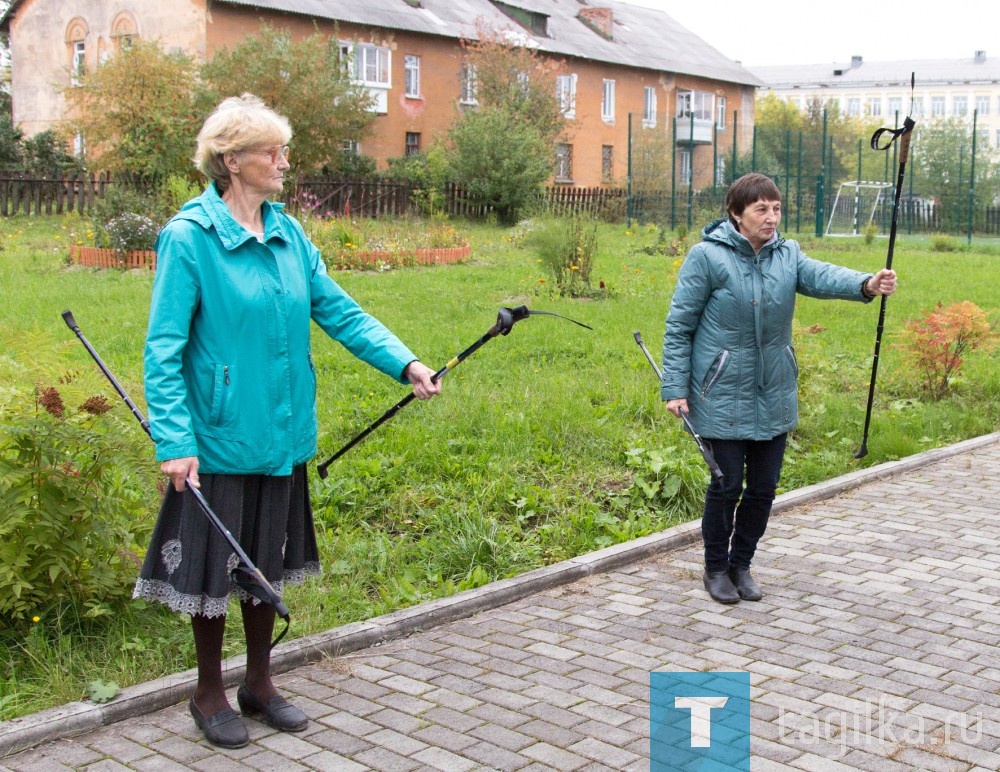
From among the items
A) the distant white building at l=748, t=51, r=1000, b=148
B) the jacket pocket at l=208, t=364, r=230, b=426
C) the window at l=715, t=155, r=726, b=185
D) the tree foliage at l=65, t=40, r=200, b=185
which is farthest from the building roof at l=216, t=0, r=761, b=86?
the distant white building at l=748, t=51, r=1000, b=148

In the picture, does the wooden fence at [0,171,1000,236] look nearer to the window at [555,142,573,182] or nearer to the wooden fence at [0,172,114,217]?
the wooden fence at [0,172,114,217]

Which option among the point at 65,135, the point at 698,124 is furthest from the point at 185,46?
the point at 698,124

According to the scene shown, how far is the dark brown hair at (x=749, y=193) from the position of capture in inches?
206

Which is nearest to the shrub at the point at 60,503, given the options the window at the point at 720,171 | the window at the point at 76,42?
the window at the point at 720,171

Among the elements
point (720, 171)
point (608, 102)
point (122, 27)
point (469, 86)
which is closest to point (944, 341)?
point (720, 171)

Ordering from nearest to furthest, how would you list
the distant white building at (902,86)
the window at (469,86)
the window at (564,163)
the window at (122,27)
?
the window at (122,27)
the window at (469,86)
the window at (564,163)
the distant white building at (902,86)

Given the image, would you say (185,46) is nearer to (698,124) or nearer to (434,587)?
(698,124)

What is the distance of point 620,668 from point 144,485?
1.99 metres

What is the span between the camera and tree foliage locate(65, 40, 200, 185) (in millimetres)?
27656

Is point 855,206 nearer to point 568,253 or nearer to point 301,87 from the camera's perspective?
point 301,87

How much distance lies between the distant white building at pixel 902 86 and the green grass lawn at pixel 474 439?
97256mm

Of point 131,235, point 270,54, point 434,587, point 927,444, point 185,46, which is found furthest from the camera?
point 185,46

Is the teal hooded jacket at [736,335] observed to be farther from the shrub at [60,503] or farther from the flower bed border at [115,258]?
the flower bed border at [115,258]

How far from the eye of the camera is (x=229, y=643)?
15.6 feet
